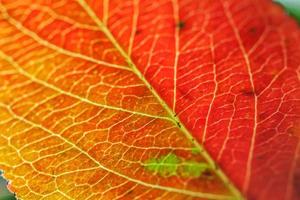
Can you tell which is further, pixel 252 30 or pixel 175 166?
pixel 175 166

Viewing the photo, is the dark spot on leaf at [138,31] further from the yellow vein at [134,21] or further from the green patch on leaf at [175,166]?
Result: the green patch on leaf at [175,166]

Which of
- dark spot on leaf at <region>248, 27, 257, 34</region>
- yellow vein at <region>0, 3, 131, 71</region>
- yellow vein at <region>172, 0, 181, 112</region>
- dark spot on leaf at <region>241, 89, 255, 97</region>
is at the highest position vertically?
yellow vein at <region>0, 3, 131, 71</region>

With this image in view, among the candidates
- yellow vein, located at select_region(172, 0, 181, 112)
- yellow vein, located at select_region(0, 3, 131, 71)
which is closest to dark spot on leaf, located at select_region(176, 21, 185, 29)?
yellow vein, located at select_region(172, 0, 181, 112)

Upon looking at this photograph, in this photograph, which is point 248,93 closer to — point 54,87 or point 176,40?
point 176,40

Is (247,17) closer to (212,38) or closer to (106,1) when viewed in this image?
(212,38)

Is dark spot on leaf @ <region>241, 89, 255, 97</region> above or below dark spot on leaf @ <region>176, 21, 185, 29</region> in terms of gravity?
below

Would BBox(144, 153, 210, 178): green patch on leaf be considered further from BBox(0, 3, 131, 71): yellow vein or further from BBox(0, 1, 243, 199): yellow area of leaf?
BBox(0, 3, 131, 71): yellow vein

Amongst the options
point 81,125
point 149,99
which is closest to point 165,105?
point 149,99
